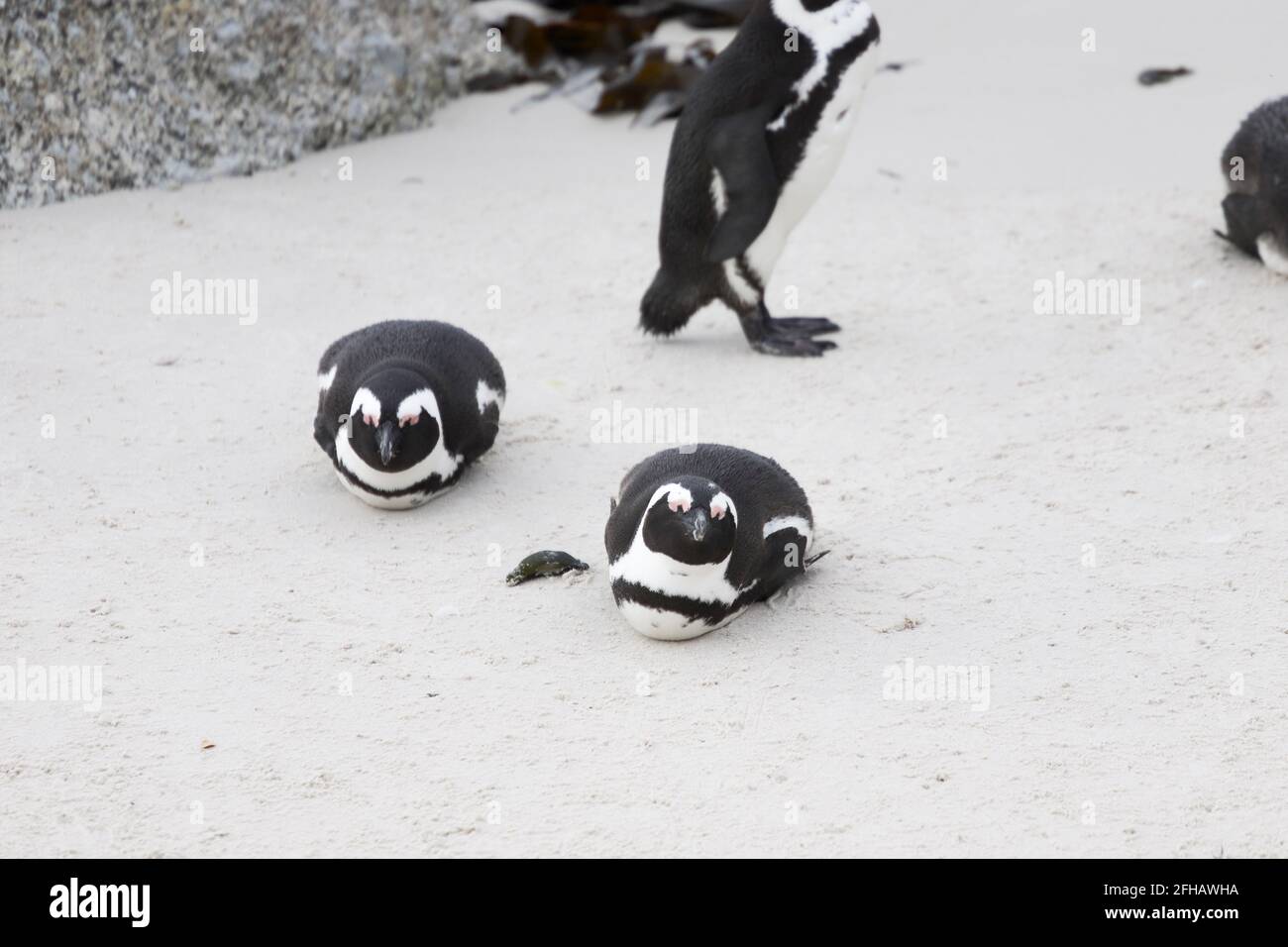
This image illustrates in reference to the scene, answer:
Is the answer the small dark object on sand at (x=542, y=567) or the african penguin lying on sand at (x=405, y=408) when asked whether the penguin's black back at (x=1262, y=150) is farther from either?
the small dark object on sand at (x=542, y=567)

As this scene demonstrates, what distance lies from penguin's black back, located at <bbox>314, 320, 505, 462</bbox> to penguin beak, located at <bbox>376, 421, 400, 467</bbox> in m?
0.19

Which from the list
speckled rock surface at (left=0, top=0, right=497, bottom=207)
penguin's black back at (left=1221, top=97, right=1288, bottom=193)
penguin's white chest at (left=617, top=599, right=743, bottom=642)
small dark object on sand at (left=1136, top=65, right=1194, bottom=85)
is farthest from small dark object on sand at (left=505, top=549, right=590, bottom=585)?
small dark object on sand at (left=1136, top=65, right=1194, bottom=85)

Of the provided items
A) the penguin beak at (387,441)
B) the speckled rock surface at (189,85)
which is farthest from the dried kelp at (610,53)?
the penguin beak at (387,441)

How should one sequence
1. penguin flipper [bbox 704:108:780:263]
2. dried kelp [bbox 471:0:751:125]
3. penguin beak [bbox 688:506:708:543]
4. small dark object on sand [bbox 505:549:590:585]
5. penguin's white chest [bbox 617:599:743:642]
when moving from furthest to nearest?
dried kelp [bbox 471:0:751:125]
penguin flipper [bbox 704:108:780:263]
small dark object on sand [bbox 505:549:590:585]
penguin's white chest [bbox 617:599:743:642]
penguin beak [bbox 688:506:708:543]

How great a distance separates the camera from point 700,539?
338 centimetres

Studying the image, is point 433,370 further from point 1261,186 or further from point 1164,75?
point 1164,75

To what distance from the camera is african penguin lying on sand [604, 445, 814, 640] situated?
135 inches

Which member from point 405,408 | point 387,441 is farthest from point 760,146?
point 387,441

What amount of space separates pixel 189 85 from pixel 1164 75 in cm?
438

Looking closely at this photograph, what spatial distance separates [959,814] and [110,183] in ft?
16.3

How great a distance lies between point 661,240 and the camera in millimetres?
5539

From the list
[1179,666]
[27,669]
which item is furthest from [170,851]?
[1179,666]

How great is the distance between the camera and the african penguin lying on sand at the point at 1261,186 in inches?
212

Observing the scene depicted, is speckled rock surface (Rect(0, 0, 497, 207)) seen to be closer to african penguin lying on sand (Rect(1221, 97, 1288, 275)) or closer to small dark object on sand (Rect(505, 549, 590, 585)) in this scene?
small dark object on sand (Rect(505, 549, 590, 585))
